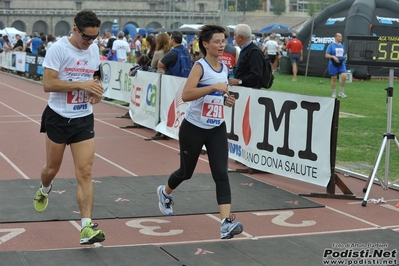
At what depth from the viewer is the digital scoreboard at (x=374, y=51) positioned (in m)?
9.23

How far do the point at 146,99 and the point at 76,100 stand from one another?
874cm

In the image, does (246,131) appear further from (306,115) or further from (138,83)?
(138,83)

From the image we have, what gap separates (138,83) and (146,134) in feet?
4.79

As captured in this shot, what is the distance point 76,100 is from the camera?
23.0ft

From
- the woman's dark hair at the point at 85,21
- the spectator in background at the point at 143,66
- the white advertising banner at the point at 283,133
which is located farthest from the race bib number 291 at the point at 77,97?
the spectator in background at the point at 143,66

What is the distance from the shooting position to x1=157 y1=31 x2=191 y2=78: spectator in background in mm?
14102

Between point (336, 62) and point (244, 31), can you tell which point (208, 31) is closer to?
point (244, 31)

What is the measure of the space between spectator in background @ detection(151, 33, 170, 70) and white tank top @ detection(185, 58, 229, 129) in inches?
306

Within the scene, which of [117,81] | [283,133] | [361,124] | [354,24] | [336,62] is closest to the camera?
[283,133]

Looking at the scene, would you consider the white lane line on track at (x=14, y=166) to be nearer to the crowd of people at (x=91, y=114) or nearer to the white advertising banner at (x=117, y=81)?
the crowd of people at (x=91, y=114)

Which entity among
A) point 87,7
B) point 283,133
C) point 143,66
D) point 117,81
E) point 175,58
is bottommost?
point 117,81

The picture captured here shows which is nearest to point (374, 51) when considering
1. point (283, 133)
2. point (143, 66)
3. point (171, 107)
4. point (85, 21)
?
point (283, 133)

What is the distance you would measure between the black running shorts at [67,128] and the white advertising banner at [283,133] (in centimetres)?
348

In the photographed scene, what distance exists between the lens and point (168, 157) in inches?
489
